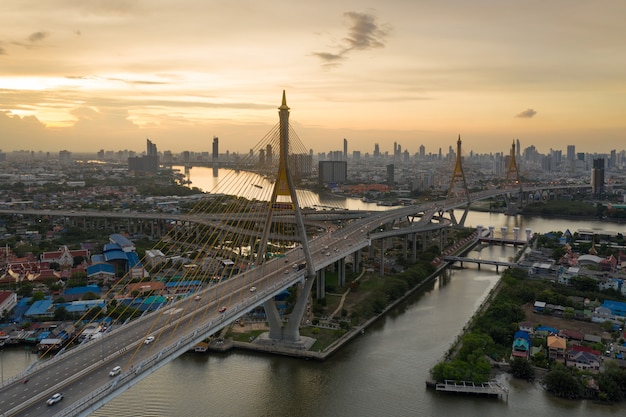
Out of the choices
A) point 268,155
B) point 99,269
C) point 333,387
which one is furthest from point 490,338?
point 99,269

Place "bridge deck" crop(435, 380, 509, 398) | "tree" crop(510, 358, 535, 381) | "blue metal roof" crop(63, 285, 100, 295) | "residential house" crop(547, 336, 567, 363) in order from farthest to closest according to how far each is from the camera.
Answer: "blue metal roof" crop(63, 285, 100, 295), "residential house" crop(547, 336, 567, 363), "tree" crop(510, 358, 535, 381), "bridge deck" crop(435, 380, 509, 398)

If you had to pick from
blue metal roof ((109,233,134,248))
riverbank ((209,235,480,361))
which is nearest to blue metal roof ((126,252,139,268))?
blue metal roof ((109,233,134,248))

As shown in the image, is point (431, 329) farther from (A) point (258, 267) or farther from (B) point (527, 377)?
(A) point (258, 267)

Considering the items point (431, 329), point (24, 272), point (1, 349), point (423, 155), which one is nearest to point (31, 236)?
point (24, 272)

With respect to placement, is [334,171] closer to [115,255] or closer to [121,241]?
[121,241]

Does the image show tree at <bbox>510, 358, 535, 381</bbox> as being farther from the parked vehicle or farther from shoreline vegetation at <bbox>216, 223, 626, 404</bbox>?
the parked vehicle

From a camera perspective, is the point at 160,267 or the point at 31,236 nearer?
the point at 160,267

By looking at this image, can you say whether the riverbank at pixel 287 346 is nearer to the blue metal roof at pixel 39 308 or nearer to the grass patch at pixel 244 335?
the grass patch at pixel 244 335

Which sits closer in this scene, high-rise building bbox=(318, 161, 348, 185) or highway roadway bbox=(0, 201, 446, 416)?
highway roadway bbox=(0, 201, 446, 416)

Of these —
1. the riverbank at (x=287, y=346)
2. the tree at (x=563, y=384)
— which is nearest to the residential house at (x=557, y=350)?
the tree at (x=563, y=384)
